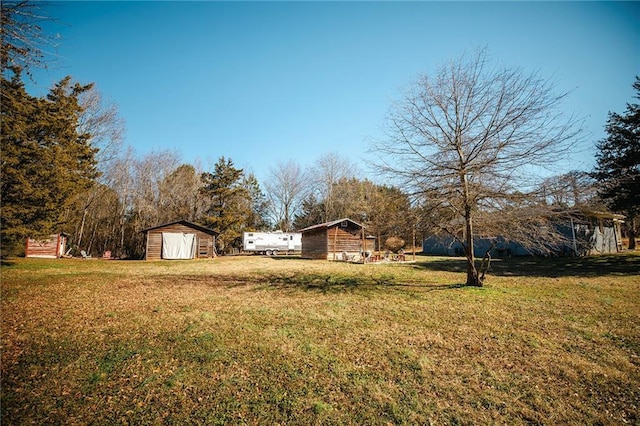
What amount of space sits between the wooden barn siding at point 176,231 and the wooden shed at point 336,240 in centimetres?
1208

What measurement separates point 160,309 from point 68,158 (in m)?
15.6

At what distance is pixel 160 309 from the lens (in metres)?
8.38

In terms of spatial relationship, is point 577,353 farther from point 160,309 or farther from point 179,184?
point 179,184

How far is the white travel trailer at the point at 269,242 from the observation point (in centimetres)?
4200

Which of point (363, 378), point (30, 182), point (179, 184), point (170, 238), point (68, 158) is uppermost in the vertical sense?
point (179, 184)

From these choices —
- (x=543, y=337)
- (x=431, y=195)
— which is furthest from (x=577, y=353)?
(x=431, y=195)

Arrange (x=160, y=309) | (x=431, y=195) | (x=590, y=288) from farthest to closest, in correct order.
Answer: (x=590, y=288) < (x=431, y=195) < (x=160, y=309)

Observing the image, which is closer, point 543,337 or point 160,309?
point 543,337

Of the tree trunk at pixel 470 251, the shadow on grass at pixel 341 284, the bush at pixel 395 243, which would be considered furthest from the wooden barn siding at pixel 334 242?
the tree trunk at pixel 470 251

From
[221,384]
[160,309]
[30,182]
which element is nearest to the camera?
[221,384]

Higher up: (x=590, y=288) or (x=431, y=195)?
(x=431, y=195)

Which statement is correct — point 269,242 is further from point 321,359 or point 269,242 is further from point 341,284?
point 321,359

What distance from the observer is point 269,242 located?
4312 centimetres

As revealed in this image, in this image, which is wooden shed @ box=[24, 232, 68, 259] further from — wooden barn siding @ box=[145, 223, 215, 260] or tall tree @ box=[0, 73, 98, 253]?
tall tree @ box=[0, 73, 98, 253]
